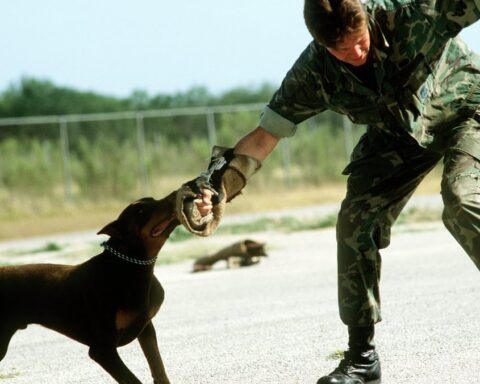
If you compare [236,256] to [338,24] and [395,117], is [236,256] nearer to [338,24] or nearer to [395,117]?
[395,117]

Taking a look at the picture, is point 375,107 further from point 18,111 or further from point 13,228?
point 18,111

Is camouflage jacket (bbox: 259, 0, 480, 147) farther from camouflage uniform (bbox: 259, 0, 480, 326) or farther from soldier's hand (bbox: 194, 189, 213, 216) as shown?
soldier's hand (bbox: 194, 189, 213, 216)

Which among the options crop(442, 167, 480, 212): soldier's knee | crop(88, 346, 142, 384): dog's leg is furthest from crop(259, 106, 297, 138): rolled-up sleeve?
crop(88, 346, 142, 384): dog's leg

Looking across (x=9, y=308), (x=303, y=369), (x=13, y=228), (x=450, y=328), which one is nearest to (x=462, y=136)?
(x=303, y=369)

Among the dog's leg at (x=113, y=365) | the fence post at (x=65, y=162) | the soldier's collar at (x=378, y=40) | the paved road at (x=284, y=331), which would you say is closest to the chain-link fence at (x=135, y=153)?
the fence post at (x=65, y=162)

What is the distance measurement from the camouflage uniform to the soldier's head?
7.8 inches

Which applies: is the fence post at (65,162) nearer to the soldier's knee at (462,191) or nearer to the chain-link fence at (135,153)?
the chain-link fence at (135,153)

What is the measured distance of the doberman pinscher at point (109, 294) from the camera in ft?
17.5

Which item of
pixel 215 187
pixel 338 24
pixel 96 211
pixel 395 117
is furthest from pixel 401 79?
pixel 96 211

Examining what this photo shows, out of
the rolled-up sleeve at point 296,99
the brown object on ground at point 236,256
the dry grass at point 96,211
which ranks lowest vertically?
the dry grass at point 96,211

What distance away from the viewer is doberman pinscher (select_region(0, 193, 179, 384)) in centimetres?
532

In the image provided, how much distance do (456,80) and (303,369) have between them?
188 centimetres

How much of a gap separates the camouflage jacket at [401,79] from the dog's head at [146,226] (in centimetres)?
72

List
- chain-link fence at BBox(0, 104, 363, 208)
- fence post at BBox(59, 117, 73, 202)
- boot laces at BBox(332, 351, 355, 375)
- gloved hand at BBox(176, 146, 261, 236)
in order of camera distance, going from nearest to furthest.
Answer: gloved hand at BBox(176, 146, 261, 236) < boot laces at BBox(332, 351, 355, 375) < fence post at BBox(59, 117, 73, 202) < chain-link fence at BBox(0, 104, 363, 208)
